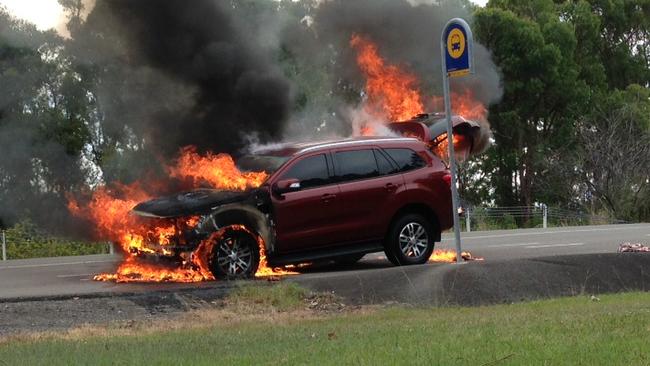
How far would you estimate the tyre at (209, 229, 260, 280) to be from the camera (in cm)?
1145

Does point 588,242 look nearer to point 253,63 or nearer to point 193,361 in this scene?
point 253,63

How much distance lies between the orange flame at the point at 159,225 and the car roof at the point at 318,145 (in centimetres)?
51

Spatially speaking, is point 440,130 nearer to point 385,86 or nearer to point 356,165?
point 356,165

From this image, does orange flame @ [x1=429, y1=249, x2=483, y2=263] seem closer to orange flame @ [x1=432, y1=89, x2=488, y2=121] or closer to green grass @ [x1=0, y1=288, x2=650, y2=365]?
orange flame @ [x1=432, y1=89, x2=488, y2=121]

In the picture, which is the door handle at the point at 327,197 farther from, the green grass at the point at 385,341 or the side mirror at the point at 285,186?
the green grass at the point at 385,341

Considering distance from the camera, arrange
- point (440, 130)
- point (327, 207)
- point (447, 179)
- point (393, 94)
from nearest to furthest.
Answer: point (327, 207) < point (447, 179) < point (440, 130) < point (393, 94)

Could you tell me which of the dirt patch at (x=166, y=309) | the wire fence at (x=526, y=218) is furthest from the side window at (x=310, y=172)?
the wire fence at (x=526, y=218)

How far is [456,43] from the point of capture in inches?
464

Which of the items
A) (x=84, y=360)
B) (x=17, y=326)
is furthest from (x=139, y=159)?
(x=84, y=360)

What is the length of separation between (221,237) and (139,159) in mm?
5410

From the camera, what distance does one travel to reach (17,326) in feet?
30.2

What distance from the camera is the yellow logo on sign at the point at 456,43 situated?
11.7 meters

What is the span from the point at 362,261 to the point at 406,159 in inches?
81.6

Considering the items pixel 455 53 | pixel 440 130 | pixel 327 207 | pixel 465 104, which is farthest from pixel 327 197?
pixel 465 104
